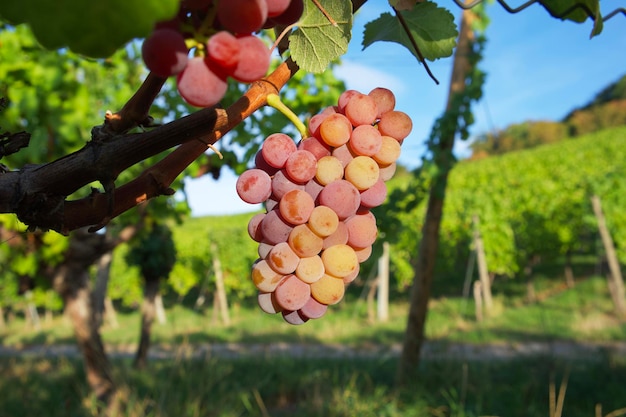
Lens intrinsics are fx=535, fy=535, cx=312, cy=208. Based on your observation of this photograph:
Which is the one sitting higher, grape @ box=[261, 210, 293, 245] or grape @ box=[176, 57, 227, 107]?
grape @ box=[176, 57, 227, 107]

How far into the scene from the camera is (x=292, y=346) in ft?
34.6

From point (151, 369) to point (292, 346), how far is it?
4465 millimetres

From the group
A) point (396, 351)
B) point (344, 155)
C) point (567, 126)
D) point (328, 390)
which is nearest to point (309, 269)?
point (344, 155)

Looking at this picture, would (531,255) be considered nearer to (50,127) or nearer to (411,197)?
(411,197)

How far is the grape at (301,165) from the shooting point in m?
0.55

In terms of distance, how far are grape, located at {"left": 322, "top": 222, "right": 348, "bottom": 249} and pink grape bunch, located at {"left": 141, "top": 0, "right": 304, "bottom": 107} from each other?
9.7 inches

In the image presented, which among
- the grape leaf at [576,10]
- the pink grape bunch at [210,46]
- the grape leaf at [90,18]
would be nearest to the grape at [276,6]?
the pink grape bunch at [210,46]

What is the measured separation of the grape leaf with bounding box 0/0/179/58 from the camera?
0.93ft

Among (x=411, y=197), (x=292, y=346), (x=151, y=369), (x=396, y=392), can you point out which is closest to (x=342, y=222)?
(x=411, y=197)

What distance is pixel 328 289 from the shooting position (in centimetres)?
57

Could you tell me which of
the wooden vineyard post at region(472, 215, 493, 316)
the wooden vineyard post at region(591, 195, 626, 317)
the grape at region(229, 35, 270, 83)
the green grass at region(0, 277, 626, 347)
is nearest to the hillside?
the green grass at region(0, 277, 626, 347)

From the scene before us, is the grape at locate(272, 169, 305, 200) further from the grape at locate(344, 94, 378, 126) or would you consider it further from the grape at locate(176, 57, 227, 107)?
the grape at locate(176, 57, 227, 107)

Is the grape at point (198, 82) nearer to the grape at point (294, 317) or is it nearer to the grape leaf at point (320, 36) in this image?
the grape leaf at point (320, 36)

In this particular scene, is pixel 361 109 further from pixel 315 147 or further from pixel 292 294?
pixel 292 294
